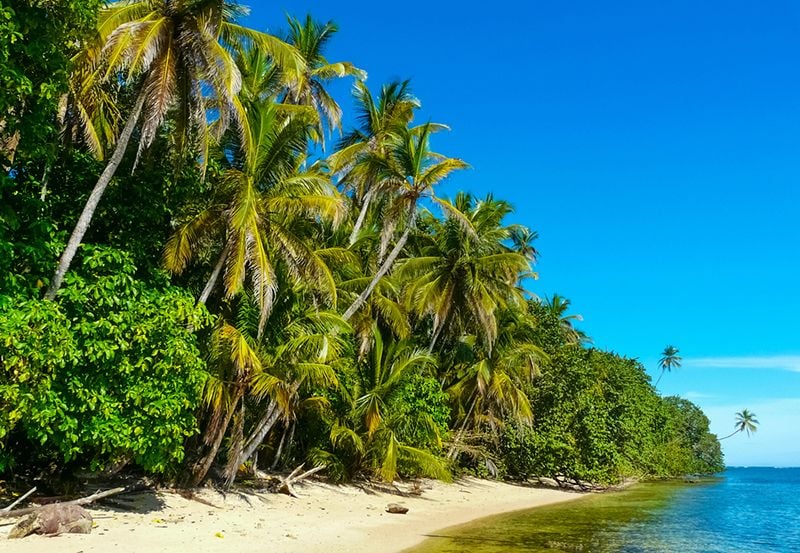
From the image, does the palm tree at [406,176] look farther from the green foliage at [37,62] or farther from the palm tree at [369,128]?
the green foliage at [37,62]

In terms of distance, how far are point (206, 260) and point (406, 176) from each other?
6.61m

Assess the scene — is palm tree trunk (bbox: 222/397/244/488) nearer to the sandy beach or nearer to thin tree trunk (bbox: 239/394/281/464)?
thin tree trunk (bbox: 239/394/281/464)

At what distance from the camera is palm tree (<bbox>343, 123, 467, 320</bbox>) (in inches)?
738

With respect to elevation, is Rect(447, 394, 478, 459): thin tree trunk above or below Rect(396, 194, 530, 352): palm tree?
below

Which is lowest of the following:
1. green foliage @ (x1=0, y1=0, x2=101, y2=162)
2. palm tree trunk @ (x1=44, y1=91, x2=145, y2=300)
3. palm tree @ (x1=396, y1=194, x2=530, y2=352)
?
palm tree trunk @ (x1=44, y1=91, x2=145, y2=300)

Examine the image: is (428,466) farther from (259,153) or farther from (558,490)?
(558,490)

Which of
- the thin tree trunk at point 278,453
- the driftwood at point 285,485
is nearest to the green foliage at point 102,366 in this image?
the driftwood at point 285,485

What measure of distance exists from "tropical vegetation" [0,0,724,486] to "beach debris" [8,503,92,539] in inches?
39.7

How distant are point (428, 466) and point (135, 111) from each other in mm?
13532

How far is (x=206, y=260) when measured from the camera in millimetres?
16078

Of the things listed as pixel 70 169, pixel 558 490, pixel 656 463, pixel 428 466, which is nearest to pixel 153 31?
pixel 70 169

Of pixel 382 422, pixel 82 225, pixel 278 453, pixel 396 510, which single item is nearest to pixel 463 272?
pixel 382 422

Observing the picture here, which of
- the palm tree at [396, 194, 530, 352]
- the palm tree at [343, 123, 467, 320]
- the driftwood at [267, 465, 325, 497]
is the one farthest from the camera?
the palm tree at [396, 194, 530, 352]

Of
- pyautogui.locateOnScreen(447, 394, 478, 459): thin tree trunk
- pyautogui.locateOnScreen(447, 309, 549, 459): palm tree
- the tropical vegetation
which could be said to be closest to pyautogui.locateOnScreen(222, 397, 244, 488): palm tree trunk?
the tropical vegetation
